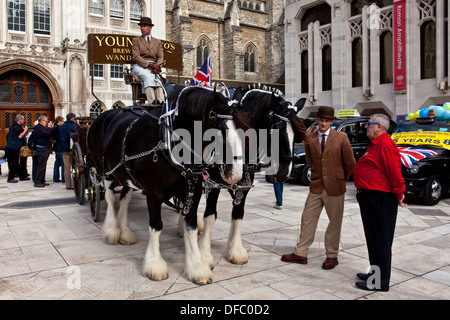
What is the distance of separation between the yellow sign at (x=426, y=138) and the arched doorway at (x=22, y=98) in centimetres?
2334

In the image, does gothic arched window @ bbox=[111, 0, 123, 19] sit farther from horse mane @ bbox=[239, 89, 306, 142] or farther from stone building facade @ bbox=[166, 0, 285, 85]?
horse mane @ bbox=[239, 89, 306, 142]

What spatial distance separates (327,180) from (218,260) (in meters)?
1.66

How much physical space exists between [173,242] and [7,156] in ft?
29.7

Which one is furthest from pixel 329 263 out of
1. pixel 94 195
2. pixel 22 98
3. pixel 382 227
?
pixel 22 98

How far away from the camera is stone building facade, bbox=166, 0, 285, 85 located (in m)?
35.0

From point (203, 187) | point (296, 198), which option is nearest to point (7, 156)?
point (296, 198)

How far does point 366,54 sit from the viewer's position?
21484 millimetres

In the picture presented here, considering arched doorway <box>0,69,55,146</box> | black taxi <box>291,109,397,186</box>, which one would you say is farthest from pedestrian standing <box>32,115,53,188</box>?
arched doorway <box>0,69,55,146</box>

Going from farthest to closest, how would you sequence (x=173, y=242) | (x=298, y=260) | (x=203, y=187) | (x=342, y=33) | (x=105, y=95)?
(x=105, y=95) → (x=342, y=33) → (x=173, y=242) → (x=298, y=260) → (x=203, y=187)

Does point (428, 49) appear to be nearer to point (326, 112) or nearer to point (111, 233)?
point (326, 112)

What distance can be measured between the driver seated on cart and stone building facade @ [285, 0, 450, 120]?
1603 cm

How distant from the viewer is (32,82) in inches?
1029

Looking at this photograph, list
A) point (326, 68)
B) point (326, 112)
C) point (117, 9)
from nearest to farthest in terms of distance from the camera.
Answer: point (326, 112)
point (326, 68)
point (117, 9)
